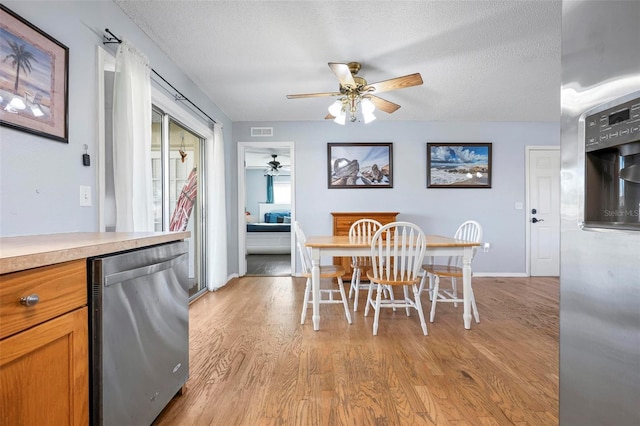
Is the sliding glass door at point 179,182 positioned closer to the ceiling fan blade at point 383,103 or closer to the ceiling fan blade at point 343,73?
the ceiling fan blade at point 343,73

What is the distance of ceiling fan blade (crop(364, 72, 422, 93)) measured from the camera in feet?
7.75

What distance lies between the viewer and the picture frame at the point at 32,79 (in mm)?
1252

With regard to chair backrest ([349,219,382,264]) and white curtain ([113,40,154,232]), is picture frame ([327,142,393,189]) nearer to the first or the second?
chair backrest ([349,219,382,264])

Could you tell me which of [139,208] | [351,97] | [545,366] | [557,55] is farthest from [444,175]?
[139,208]

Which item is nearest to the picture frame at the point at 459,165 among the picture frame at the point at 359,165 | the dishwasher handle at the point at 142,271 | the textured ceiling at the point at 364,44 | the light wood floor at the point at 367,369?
the picture frame at the point at 359,165

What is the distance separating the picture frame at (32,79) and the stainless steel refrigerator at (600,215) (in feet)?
6.50

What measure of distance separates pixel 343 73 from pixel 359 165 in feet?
7.43

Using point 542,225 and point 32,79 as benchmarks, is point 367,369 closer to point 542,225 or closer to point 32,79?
point 32,79

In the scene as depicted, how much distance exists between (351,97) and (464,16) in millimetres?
1020

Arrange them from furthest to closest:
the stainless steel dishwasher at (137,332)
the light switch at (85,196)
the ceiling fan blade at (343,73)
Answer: the ceiling fan blade at (343,73)
the light switch at (85,196)
the stainless steel dishwasher at (137,332)

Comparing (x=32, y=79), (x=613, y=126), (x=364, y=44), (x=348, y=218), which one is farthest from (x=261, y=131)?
(x=613, y=126)

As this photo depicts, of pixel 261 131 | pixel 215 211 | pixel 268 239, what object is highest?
pixel 261 131

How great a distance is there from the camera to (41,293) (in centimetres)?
81

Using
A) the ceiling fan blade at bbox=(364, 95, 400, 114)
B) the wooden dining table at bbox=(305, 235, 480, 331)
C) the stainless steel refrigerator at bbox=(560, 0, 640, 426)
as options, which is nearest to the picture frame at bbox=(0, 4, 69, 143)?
the wooden dining table at bbox=(305, 235, 480, 331)
